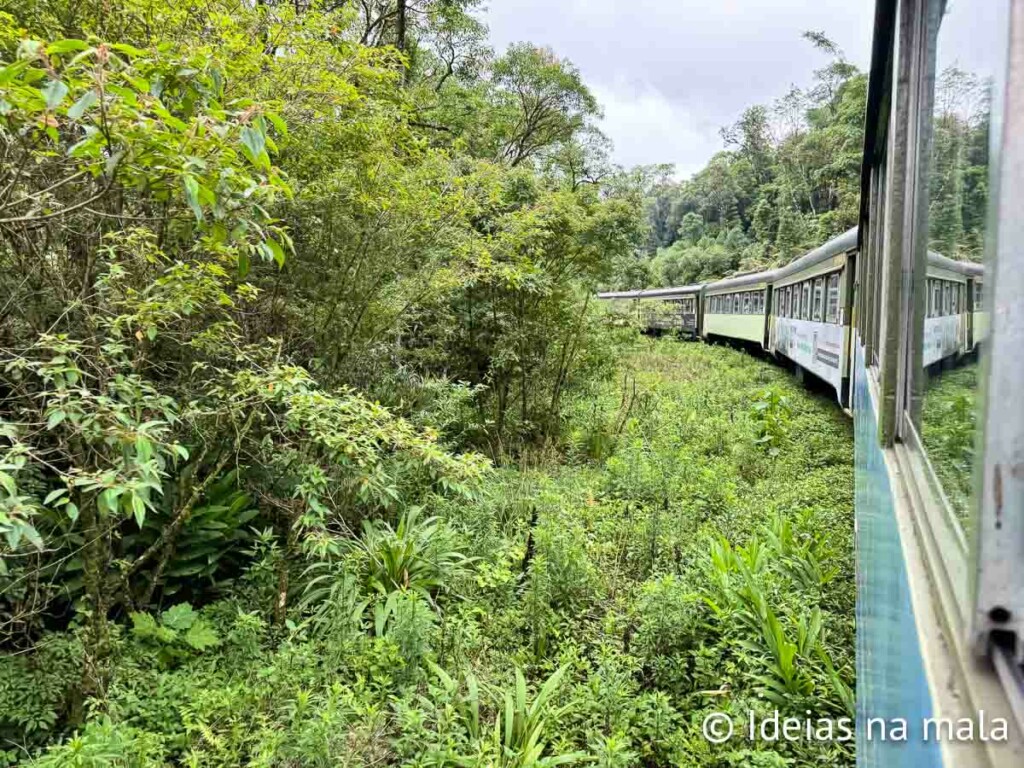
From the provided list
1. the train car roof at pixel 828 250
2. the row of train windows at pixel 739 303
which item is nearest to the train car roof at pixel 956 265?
the train car roof at pixel 828 250

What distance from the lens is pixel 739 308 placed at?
15.9 meters

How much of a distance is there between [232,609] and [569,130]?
17.4 m

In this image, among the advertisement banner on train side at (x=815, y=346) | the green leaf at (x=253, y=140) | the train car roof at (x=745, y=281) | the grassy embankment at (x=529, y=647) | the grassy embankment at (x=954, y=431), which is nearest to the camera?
the grassy embankment at (x=954, y=431)

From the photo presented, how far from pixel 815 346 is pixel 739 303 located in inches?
325

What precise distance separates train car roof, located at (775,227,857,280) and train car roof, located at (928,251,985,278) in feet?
17.7

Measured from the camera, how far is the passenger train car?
1.76 ft

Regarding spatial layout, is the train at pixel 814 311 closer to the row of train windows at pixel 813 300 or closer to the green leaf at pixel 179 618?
the row of train windows at pixel 813 300

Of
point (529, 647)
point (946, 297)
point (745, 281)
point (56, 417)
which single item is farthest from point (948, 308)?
point (745, 281)

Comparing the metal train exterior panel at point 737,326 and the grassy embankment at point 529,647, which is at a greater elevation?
the metal train exterior panel at point 737,326

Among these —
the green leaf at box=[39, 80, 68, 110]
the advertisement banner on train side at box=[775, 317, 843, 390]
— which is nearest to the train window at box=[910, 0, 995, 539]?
the green leaf at box=[39, 80, 68, 110]

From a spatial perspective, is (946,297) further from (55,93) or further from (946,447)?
(55,93)

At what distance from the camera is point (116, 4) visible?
2918mm

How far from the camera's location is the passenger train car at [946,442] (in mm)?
538

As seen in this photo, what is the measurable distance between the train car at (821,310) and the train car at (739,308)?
1797mm
